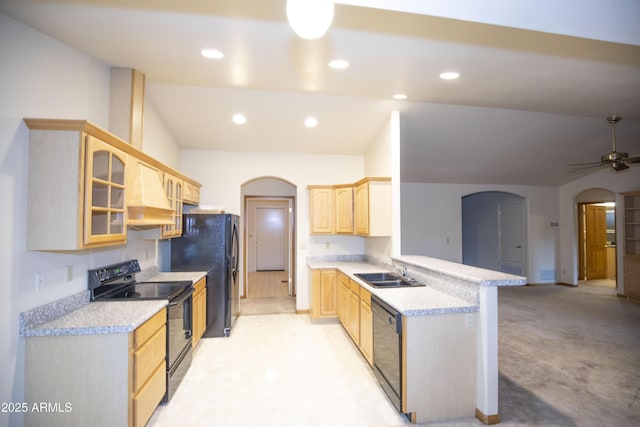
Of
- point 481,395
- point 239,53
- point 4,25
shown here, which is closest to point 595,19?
point 239,53

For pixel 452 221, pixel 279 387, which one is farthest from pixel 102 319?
pixel 452 221

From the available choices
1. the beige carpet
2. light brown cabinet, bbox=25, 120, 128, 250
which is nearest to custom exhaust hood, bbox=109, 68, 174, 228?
light brown cabinet, bbox=25, 120, 128, 250

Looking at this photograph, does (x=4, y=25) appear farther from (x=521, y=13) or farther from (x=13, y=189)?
(x=521, y=13)

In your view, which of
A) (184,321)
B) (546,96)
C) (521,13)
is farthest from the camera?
(546,96)

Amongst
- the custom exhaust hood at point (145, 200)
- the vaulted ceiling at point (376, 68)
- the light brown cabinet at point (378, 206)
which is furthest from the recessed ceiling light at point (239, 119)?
the light brown cabinet at point (378, 206)

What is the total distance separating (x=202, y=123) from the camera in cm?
402

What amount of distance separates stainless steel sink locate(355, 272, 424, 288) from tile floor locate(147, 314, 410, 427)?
2.75ft

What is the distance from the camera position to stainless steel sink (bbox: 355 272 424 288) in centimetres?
318

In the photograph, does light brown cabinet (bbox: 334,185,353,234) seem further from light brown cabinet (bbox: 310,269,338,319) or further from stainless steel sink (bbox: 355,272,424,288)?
stainless steel sink (bbox: 355,272,424,288)

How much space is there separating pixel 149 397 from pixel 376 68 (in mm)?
3122

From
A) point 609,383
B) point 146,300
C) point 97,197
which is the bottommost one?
point 609,383

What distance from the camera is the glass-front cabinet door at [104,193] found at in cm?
191

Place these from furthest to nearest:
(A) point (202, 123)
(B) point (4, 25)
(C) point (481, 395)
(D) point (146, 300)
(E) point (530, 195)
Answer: (E) point (530, 195)
(A) point (202, 123)
(D) point (146, 300)
(C) point (481, 395)
(B) point (4, 25)

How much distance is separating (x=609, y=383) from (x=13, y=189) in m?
4.80
